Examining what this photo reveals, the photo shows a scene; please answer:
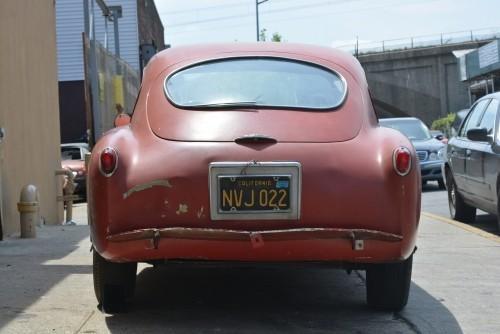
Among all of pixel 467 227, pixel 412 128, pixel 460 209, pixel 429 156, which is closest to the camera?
pixel 467 227

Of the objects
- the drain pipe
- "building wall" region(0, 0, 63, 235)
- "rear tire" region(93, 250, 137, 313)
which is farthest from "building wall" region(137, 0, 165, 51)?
"rear tire" region(93, 250, 137, 313)

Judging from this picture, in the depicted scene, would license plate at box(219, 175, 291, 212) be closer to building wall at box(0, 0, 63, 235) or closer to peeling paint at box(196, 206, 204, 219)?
peeling paint at box(196, 206, 204, 219)

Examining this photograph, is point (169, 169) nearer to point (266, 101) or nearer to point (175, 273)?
point (266, 101)

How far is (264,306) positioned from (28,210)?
14.9 feet

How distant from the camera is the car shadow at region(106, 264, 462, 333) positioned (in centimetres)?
454

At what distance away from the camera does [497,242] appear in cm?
808

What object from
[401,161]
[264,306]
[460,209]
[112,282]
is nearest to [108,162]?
[112,282]

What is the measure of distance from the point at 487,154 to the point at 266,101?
4.57 meters

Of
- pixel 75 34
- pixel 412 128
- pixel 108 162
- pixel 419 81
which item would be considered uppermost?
pixel 75 34

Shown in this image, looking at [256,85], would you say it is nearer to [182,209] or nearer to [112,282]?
[182,209]

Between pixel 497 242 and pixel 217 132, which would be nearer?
pixel 217 132

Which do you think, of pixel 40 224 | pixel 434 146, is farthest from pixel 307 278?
pixel 434 146

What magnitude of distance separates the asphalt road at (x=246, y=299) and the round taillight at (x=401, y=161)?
94cm

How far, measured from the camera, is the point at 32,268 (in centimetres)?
650
